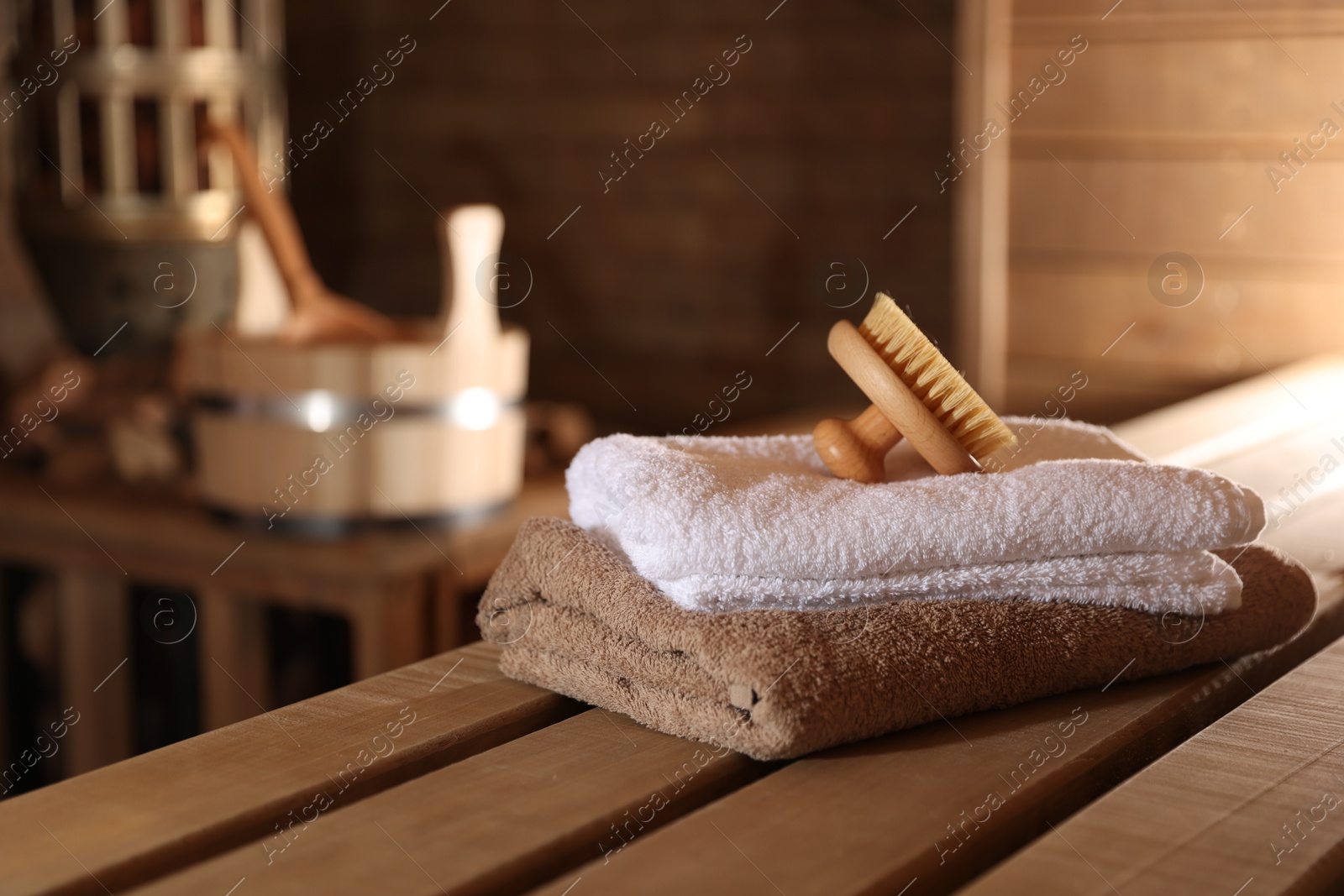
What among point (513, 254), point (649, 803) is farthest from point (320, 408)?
point (513, 254)

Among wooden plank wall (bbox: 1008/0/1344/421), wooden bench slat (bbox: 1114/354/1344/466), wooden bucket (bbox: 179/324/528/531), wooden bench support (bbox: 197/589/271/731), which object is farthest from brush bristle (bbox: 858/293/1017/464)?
wooden plank wall (bbox: 1008/0/1344/421)

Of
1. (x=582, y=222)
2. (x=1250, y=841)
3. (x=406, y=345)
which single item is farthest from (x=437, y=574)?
(x=582, y=222)

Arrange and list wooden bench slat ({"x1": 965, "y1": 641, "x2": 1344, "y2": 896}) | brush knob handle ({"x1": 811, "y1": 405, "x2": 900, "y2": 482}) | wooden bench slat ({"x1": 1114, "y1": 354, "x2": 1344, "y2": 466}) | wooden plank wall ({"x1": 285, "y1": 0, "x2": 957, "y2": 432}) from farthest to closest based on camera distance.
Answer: wooden plank wall ({"x1": 285, "y1": 0, "x2": 957, "y2": 432}) → wooden bench slat ({"x1": 1114, "y1": 354, "x2": 1344, "y2": 466}) → brush knob handle ({"x1": 811, "y1": 405, "x2": 900, "y2": 482}) → wooden bench slat ({"x1": 965, "y1": 641, "x2": 1344, "y2": 896})

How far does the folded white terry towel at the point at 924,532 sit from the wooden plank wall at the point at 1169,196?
1443 mm

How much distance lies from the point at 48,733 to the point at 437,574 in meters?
0.73

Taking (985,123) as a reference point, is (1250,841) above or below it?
below

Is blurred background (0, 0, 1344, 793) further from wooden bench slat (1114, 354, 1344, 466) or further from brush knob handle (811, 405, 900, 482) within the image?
brush knob handle (811, 405, 900, 482)

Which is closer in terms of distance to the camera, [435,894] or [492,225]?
[435,894]

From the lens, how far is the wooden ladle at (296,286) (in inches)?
59.3

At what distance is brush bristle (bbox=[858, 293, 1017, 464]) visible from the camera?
0.68 meters

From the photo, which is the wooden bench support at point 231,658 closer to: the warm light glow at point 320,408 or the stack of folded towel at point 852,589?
the warm light glow at point 320,408

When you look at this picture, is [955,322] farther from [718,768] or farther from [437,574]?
[718,768]

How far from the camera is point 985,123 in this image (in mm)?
2230

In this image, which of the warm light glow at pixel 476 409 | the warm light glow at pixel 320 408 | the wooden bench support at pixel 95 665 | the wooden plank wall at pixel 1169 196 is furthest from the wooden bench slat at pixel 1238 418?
the wooden bench support at pixel 95 665
